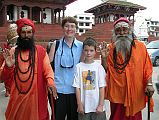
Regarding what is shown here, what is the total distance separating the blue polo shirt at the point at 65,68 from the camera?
4.03m

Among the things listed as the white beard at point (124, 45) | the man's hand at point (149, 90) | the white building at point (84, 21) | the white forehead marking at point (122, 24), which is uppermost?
the white building at point (84, 21)

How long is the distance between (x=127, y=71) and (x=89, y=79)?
51cm

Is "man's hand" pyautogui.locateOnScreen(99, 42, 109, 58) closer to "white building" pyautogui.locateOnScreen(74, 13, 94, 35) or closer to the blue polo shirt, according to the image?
the blue polo shirt

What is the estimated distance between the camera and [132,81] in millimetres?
3957

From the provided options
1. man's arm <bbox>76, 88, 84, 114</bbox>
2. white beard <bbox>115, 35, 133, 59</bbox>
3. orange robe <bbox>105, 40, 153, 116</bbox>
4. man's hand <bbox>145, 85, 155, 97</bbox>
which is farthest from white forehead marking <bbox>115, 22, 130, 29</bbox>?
Answer: man's arm <bbox>76, 88, 84, 114</bbox>

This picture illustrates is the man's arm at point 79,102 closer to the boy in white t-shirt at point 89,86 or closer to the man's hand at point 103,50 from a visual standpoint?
the boy in white t-shirt at point 89,86

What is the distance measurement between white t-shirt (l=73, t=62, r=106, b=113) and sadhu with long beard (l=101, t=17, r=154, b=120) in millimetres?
234

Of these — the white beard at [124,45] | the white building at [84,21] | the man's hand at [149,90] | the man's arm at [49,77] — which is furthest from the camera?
the white building at [84,21]

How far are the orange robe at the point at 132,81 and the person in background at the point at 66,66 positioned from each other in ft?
1.58

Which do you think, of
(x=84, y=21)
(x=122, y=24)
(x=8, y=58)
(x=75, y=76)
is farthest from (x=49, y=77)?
(x=84, y=21)

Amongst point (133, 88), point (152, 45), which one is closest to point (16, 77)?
point (133, 88)

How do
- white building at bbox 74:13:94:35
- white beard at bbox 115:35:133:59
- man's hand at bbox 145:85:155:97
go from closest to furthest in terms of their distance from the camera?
man's hand at bbox 145:85:155:97 < white beard at bbox 115:35:133:59 < white building at bbox 74:13:94:35

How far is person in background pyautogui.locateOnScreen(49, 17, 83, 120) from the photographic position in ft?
13.3

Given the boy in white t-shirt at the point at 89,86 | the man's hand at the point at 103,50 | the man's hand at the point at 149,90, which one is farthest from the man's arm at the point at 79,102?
the man's hand at the point at 149,90
